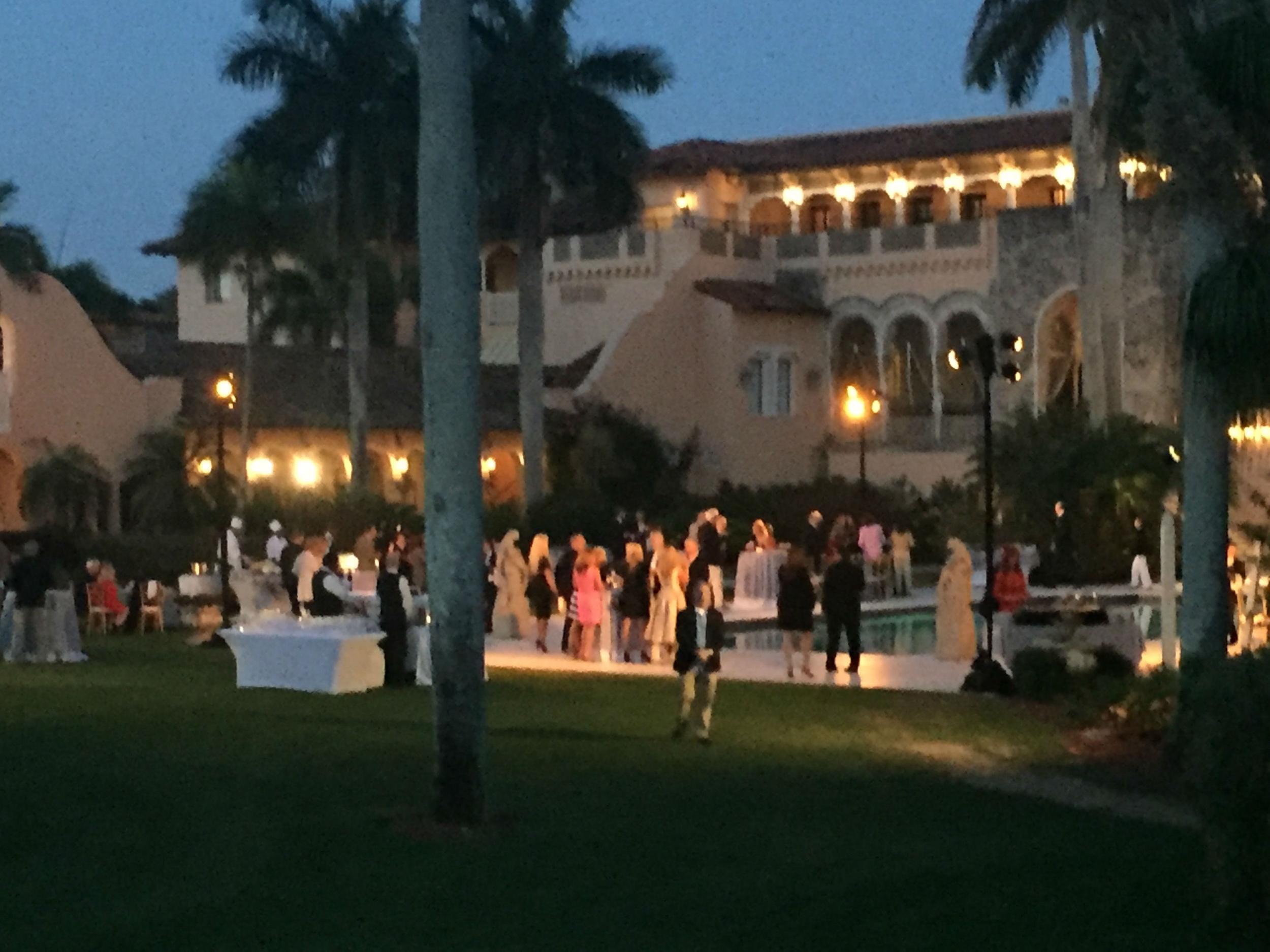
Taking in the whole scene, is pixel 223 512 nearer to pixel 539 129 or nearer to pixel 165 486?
pixel 165 486

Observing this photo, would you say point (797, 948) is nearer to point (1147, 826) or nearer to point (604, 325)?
point (1147, 826)

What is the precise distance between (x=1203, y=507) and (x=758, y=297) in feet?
114

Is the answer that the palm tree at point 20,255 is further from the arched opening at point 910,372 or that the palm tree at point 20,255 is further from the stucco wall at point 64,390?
the arched opening at point 910,372

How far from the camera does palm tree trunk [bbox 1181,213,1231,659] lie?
43.9ft

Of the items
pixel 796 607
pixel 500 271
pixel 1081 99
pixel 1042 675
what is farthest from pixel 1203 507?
pixel 500 271

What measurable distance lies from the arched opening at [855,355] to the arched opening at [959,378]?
6.37ft

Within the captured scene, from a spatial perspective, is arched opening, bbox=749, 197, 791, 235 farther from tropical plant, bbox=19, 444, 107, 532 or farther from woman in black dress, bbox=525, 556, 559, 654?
woman in black dress, bbox=525, 556, 559, 654

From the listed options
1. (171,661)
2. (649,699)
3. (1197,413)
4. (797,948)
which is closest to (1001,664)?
(649,699)

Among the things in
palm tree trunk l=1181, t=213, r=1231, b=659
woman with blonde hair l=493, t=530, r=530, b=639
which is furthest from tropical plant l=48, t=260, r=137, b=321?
palm tree trunk l=1181, t=213, r=1231, b=659

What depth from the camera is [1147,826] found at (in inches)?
468

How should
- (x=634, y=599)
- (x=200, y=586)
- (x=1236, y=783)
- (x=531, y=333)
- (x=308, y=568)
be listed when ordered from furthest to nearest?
(x=531, y=333), (x=200, y=586), (x=634, y=599), (x=308, y=568), (x=1236, y=783)

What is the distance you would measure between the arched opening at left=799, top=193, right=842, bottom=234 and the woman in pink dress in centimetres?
3260

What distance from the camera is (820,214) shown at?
55.3 m

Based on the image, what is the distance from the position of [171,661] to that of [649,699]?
22.1ft
